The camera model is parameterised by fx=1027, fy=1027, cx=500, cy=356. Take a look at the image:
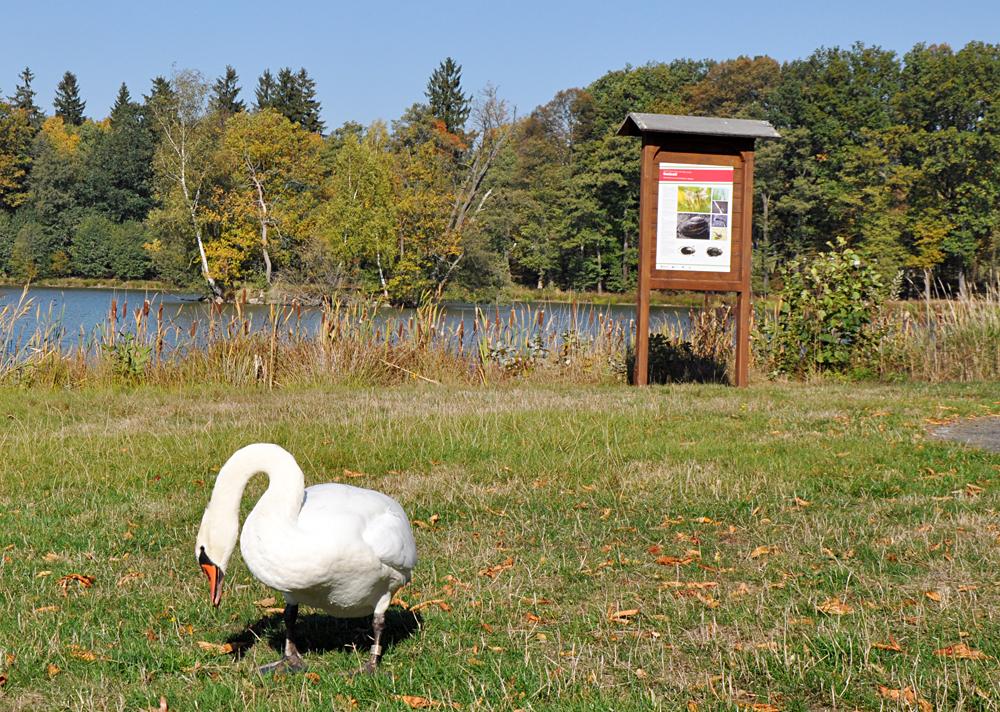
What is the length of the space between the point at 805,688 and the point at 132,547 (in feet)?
13.5

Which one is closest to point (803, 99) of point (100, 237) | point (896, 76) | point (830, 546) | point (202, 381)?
point (896, 76)

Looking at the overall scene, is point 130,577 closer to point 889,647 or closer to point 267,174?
point 889,647

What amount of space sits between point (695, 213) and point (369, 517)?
36.1ft

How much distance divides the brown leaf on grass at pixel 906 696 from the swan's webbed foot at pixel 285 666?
239 cm

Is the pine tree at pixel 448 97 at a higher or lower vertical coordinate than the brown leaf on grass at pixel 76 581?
higher

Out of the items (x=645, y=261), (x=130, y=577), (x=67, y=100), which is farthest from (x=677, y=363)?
(x=67, y=100)

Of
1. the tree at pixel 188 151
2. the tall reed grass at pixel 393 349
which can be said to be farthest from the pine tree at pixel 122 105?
the tall reed grass at pixel 393 349

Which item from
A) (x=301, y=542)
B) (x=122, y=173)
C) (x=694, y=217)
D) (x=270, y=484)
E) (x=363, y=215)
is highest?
(x=122, y=173)

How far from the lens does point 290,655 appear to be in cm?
444

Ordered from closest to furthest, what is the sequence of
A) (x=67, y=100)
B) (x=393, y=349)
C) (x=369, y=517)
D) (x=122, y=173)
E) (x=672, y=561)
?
(x=369, y=517) → (x=672, y=561) → (x=393, y=349) → (x=122, y=173) → (x=67, y=100)

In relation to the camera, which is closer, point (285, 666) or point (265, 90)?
point (285, 666)

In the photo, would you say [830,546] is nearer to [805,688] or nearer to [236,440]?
[805,688]

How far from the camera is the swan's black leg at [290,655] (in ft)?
14.4

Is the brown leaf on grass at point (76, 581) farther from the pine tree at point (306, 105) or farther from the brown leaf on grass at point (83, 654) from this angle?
the pine tree at point (306, 105)
